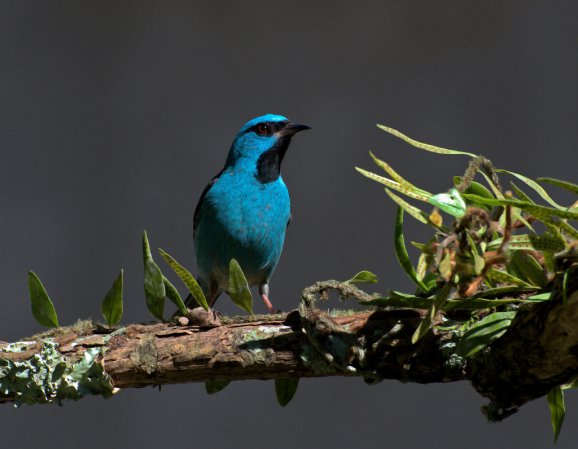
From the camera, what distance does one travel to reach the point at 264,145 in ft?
14.4

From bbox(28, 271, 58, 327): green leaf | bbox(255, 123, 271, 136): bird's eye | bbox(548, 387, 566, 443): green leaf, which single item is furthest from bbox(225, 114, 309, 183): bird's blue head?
bbox(548, 387, 566, 443): green leaf

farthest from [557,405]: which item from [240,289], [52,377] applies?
[52,377]

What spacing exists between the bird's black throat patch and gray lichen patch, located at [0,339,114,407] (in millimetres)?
2395

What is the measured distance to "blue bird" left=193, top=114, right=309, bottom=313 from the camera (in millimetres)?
4070

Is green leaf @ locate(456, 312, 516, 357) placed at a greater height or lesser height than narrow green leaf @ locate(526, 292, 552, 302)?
lesser

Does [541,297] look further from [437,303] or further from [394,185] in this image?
[394,185]

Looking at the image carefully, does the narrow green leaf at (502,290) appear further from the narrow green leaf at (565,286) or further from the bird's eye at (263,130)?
the bird's eye at (263,130)

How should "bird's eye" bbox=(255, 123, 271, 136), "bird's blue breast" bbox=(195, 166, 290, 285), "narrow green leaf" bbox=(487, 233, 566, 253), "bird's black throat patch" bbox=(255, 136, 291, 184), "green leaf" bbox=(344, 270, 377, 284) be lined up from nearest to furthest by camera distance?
"narrow green leaf" bbox=(487, 233, 566, 253) → "green leaf" bbox=(344, 270, 377, 284) → "bird's blue breast" bbox=(195, 166, 290, 285) → "bird's black throat patch" bbox=(255, 136, 291, 184) → "bird's eye" bbox=(255, 123, 271, 136)

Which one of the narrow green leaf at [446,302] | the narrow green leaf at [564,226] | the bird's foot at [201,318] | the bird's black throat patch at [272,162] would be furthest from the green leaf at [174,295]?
the bird's black throat patch at [272,162]

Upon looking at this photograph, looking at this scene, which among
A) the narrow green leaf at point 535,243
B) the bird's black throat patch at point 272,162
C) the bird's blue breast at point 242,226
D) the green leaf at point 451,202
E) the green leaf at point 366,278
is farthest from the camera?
the bird's black throat patch at point 272,162

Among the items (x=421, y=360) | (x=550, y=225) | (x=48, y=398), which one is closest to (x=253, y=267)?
(x=48, y=398)

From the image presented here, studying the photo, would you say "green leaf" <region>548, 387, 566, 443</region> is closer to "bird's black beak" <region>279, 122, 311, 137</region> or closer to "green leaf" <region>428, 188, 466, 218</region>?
"green leaf" <region>428, 188, 466, 218</region>

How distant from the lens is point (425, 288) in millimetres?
1594

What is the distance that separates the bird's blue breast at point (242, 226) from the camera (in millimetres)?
4066
